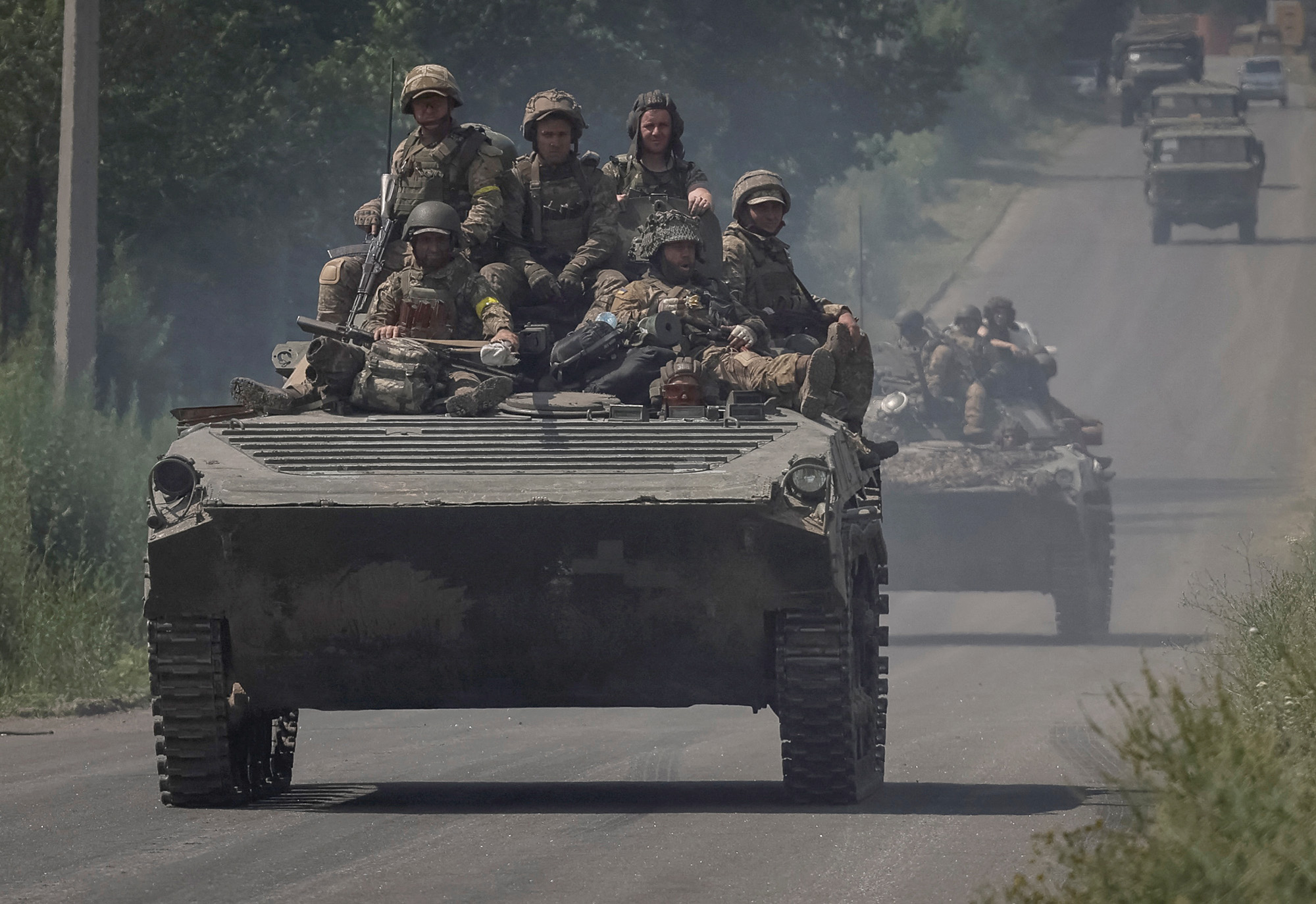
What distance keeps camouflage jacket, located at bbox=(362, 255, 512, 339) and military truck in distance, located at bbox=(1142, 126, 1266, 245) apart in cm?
3761

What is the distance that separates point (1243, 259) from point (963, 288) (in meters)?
6.55

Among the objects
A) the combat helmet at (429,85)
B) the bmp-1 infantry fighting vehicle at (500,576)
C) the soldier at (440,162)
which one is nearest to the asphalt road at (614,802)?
the bmp-1 infantry fighting vehicle at (500,576)

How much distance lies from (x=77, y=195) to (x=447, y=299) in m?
8.24

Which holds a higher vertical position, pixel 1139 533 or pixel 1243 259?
pixel 1243 259

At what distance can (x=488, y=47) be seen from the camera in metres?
38.5

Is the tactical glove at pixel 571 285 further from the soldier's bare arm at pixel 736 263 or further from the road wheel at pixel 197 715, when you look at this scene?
the road wheel at pixel 197 715

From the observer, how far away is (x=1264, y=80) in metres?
74.7

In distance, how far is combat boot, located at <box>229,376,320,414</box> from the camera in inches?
496

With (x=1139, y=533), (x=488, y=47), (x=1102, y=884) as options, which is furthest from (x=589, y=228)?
(x=1139, y=533)

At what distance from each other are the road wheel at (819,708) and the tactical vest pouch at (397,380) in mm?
2188

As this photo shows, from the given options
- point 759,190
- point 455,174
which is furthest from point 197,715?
point 759,190

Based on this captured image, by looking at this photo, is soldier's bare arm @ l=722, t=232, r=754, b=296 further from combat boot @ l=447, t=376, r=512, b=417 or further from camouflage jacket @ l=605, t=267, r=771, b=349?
combat boot @ l=447, t=376, r=512, b=417

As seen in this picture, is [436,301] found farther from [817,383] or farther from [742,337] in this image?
[817,383]

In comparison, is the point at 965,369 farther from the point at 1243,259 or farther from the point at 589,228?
the point at 1243,259
